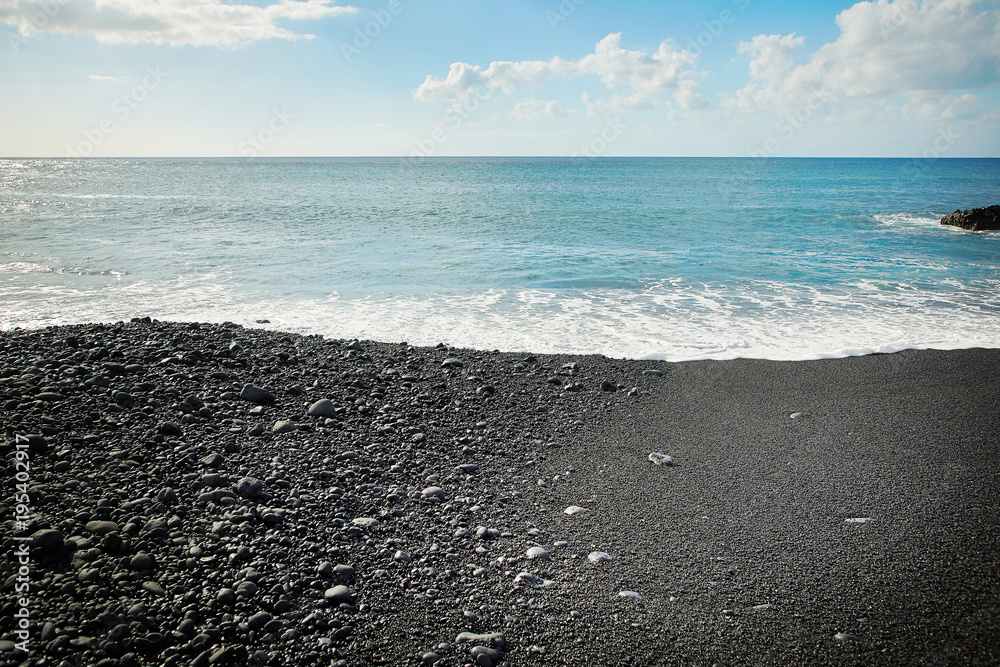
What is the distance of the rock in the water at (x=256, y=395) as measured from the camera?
614 centimetres

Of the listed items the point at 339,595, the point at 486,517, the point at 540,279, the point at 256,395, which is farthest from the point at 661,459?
the point at 540,279

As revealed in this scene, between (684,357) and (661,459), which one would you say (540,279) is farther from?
(661,459)

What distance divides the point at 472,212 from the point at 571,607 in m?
29.4

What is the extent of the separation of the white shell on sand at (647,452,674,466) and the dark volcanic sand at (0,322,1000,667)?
18cm

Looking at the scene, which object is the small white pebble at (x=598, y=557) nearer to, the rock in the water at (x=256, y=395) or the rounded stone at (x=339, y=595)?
the rounded stone at (x=339, y=595)

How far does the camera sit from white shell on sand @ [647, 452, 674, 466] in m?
5.36

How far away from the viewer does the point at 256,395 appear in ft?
20.2

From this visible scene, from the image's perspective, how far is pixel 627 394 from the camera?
7.12 m

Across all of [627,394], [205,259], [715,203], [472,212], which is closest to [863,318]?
[627,394]

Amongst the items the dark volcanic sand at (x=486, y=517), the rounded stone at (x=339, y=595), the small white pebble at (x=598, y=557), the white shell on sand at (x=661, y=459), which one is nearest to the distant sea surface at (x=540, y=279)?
the dark volcanic sand at (x=486, y=517)

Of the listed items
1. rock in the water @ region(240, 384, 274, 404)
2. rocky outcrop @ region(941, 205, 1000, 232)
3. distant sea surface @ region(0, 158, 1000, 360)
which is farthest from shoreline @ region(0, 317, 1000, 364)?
rocky outcrop @ region(941, 205, 1000, 232)

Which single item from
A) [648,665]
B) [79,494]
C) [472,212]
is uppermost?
[472,212]

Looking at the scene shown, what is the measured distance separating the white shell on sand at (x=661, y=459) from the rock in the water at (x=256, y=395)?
4.31 m

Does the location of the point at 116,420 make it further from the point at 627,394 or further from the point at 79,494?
the point at 627,394
